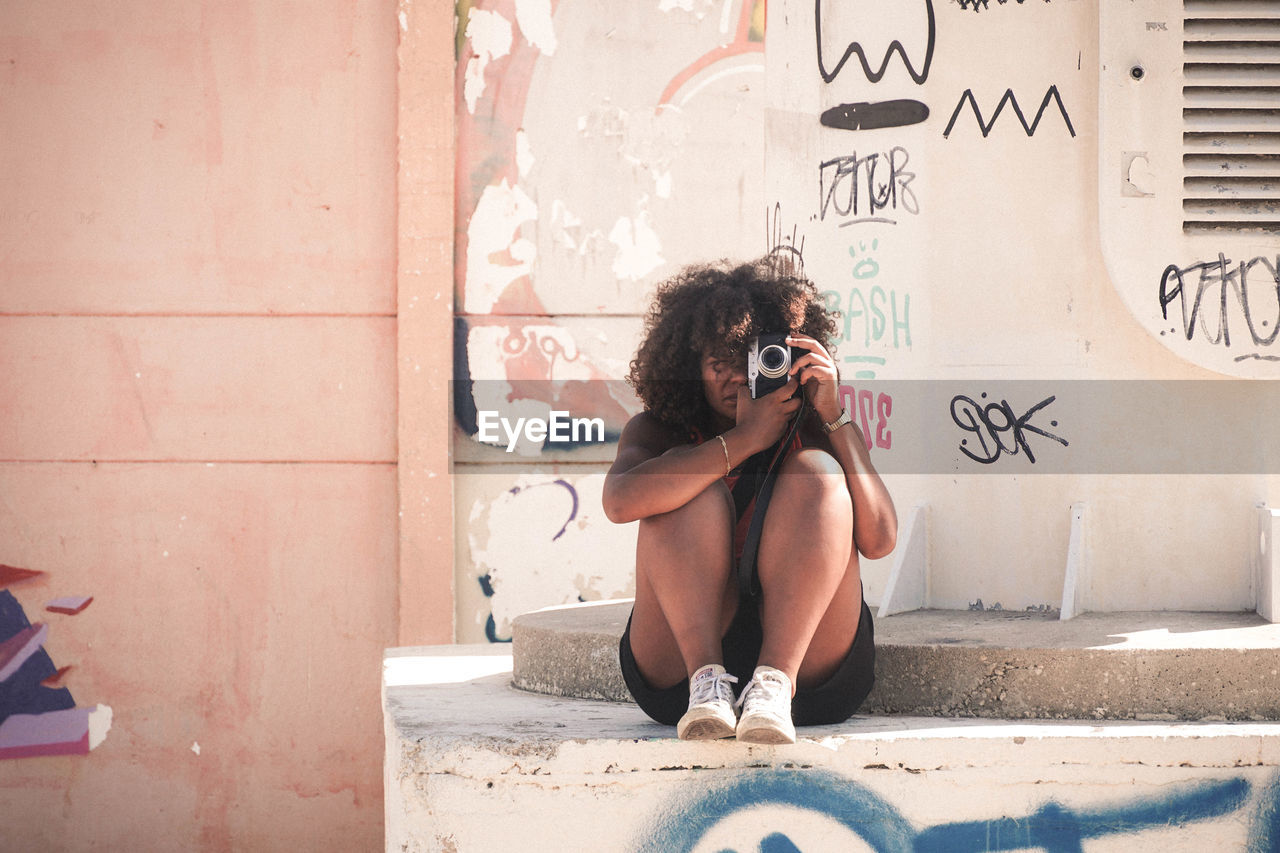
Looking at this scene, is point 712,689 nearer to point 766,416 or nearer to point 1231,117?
point 766,416

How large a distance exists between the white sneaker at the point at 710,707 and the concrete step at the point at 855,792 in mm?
149

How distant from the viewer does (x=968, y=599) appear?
296 cm

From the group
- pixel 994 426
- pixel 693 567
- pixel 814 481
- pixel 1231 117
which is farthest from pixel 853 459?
pixel 1231 117

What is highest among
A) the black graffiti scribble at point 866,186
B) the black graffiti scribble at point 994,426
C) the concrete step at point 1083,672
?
the black graffiti scribble at point 866,186

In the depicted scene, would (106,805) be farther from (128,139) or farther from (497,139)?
(497,139)

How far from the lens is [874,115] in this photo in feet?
9.89

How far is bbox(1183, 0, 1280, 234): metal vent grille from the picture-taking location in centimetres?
272

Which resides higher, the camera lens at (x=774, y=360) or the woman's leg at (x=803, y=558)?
the camera lens at (x=774, y=360)

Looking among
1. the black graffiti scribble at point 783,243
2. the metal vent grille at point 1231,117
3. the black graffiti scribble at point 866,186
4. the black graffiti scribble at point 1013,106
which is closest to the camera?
the metal vent grille at point 1231,117

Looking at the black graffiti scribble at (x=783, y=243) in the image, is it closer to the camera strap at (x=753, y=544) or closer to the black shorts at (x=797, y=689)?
the camera strap at (x=753, y=544)

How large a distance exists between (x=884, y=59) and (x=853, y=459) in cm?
133

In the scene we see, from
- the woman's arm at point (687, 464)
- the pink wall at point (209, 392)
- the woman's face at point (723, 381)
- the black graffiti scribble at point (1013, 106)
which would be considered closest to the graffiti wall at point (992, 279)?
the black graffiti scribble at point (1013, 106)

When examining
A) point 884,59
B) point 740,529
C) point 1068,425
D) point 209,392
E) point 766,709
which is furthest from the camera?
point 209,392

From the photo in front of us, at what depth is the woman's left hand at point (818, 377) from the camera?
2189 mm
